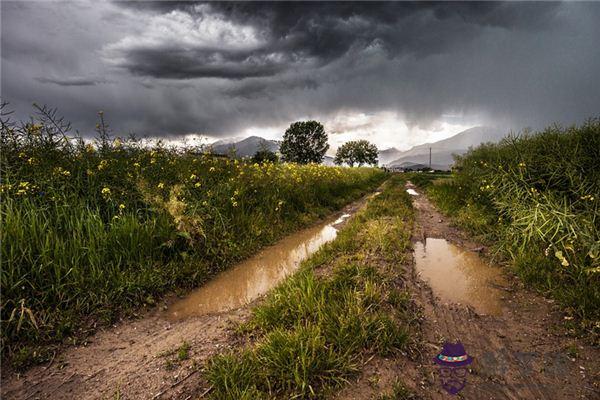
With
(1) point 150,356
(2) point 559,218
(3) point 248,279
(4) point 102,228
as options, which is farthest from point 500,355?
(4) point 102,228

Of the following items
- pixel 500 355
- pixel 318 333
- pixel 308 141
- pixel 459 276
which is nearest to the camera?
pixel 318 333

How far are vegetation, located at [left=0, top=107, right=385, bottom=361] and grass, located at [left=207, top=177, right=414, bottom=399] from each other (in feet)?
6.47

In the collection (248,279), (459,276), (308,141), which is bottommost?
(459,276)

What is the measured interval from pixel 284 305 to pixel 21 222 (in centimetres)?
380

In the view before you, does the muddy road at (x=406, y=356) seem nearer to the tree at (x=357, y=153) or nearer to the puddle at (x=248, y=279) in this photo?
the puddle at (x=248, y=279)

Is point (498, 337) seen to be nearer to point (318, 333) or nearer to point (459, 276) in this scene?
point (459, 276)

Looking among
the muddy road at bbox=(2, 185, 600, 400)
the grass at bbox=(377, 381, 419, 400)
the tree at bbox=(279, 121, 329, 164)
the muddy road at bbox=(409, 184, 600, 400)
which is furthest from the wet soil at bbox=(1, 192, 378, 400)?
the tree at bbox=(279, 121, 329, 164)

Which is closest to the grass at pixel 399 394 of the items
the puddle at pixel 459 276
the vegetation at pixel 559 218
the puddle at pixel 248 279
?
the puddle at pixel 459 276

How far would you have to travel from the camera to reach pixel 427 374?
2.75m

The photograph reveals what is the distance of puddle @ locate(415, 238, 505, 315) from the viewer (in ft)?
14.6

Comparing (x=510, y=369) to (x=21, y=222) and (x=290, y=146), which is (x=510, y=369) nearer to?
(x=21, y=222)

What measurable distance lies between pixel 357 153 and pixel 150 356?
95928 millimetres

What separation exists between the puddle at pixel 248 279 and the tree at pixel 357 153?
89.1 metres

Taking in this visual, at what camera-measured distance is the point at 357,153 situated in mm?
95438
